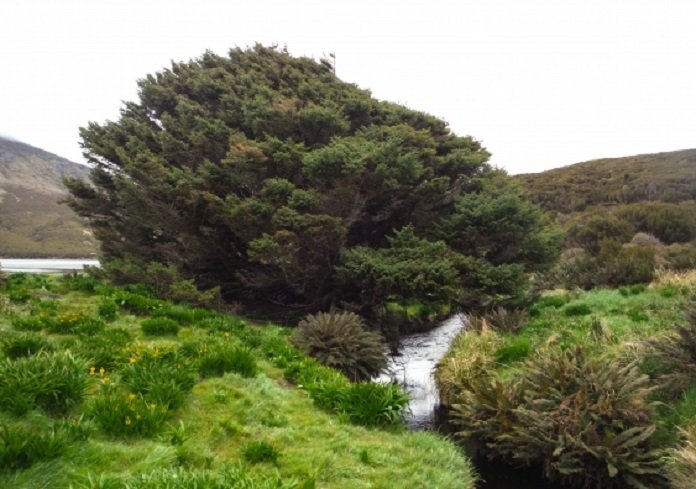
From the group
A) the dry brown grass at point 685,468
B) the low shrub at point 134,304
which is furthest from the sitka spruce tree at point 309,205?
the dry brown grass at point 685,468

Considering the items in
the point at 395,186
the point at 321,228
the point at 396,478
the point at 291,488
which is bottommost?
the point at 396,478

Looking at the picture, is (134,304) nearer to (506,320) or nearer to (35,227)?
(506,320)

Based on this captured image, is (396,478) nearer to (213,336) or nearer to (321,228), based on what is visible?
(213,336)

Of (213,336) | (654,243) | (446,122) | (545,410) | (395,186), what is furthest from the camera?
(654,243)

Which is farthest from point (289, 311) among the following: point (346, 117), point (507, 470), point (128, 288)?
point (507, 470)

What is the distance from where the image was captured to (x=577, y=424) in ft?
20.2

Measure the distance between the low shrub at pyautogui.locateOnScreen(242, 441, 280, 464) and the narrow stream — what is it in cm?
300

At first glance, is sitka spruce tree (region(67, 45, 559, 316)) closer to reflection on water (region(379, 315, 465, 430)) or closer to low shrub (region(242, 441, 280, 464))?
reflection on water (region(379, 315, 465, 430))

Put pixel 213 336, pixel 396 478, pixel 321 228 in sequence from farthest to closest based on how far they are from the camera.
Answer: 1. pixel 321 228
2. pixel 213 336
3. pixel 396 478

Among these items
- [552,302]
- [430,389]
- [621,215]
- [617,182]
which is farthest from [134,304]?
[617,182]

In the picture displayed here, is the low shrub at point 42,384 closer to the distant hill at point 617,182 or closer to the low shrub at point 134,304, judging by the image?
the low shrub at point 134,304

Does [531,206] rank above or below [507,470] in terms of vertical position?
above

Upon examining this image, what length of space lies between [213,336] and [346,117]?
1047cm

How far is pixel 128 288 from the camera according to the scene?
13.5 metres
